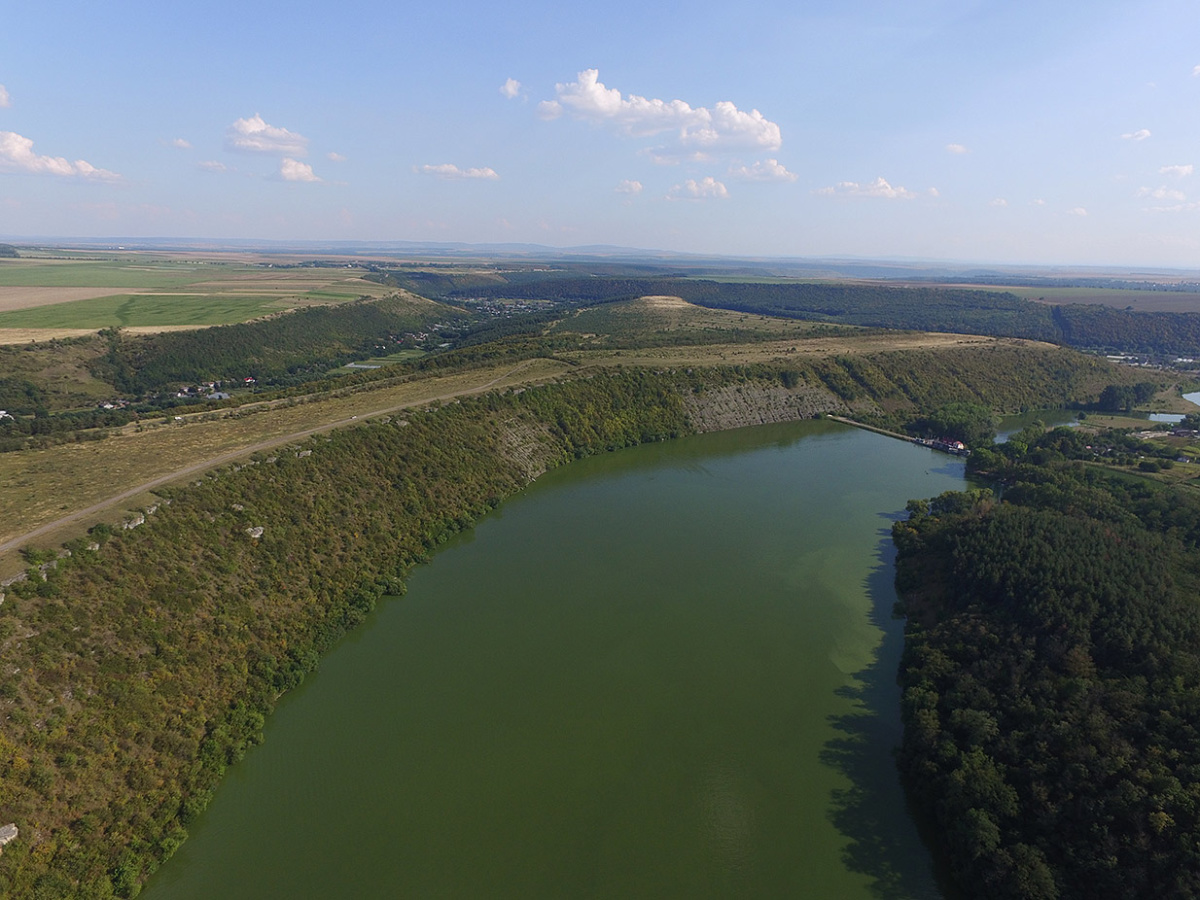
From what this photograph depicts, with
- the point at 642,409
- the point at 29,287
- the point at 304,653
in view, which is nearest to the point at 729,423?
the point at 642,409

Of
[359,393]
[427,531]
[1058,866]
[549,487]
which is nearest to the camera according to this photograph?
[1058,866]

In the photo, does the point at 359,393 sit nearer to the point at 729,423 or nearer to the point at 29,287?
the point at 729,423

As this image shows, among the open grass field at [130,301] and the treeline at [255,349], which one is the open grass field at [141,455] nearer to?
the treeline at [255,349]

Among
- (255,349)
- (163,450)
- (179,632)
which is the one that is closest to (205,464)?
(163,450)

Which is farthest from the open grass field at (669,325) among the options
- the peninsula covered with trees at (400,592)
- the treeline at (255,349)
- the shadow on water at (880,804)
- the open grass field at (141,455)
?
the shadow on water at (880,804)

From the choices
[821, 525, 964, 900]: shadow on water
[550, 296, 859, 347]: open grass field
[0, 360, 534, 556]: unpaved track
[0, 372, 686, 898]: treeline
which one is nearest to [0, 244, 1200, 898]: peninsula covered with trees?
[0, 372, 686, 898]: treeline
